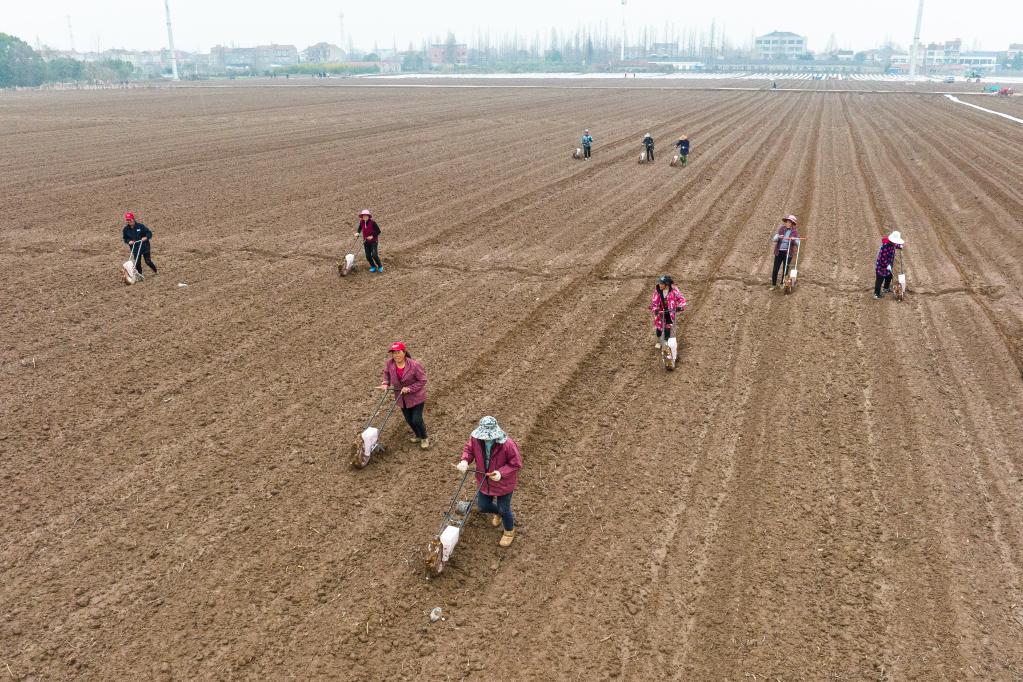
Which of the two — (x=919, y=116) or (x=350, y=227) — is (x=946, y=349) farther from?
(x=919, y=116)

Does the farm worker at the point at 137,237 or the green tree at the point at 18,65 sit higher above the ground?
the green tree at the point at 18,65

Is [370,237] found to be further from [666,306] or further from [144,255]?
[666,306]

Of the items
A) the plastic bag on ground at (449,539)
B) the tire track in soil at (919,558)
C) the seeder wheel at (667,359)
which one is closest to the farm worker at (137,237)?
the seeder wheel at (667,359)

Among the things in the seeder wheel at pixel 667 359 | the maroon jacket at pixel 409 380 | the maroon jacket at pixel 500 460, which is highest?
the maroon jacket at pixel 409 380

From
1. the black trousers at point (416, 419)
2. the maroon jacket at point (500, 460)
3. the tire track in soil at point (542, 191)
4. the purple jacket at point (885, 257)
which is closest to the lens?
the maroon jacket at point (500, 460)

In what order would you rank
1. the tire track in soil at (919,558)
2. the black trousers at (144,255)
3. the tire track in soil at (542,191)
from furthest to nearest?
the tire track in soil at (542,191), the black trousers at (144,255), the tire track in soil at (919,558)

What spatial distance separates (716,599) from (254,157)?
3126cm

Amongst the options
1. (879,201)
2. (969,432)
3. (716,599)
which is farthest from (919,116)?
(716,599)

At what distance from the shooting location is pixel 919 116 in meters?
50.6

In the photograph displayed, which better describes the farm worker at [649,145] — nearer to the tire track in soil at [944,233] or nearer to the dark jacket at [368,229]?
the tire track in soil at [944,233]

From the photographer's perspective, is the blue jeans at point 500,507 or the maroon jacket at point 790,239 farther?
the maroon jacket at point 790,239

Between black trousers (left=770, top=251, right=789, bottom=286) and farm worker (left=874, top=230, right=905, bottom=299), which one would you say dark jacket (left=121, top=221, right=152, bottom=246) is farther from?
farm worker (left=874, top=230, right=905, bottom=299)

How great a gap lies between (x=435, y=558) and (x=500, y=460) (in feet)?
3.75

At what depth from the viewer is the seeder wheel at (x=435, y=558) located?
699cm
